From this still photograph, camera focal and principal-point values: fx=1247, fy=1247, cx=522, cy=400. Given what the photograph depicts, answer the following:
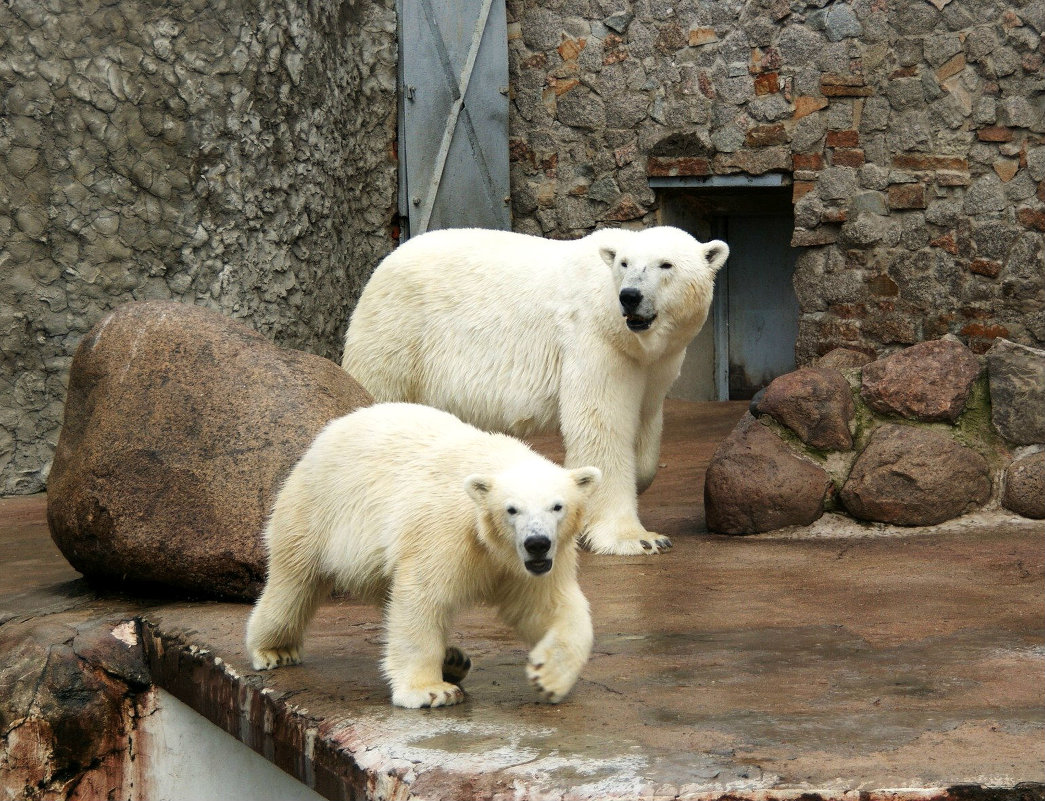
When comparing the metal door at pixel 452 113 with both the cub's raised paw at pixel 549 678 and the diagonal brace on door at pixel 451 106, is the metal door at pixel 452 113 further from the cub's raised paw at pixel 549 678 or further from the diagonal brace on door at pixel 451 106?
the cub's raised paw at pixel 549 678

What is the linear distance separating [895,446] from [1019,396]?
0.59 meters

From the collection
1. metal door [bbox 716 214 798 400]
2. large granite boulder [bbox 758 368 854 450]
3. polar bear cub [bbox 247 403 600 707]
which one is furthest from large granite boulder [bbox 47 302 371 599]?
metal door [bbox 716 214 798 400]

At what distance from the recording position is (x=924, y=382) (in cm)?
559

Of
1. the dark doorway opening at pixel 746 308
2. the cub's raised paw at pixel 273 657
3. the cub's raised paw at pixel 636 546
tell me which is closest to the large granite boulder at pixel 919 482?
the cub's raised paw at pixel 636 546

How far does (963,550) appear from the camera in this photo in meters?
4.98

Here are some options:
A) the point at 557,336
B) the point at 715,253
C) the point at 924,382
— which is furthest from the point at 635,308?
the point at 924,382

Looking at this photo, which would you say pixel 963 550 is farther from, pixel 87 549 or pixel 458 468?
pixel 87 549

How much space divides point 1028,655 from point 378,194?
6.75 meters

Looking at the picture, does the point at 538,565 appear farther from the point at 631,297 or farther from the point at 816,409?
the point at 816,409

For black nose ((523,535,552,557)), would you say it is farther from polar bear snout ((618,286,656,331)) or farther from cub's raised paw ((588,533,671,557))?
cub's raised paw ((588,533,671,557))

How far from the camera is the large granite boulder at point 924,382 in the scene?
5547mm

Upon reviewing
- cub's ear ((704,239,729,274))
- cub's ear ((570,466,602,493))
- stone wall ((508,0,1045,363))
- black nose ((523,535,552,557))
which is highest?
stone wall ((508,0,1045,363))

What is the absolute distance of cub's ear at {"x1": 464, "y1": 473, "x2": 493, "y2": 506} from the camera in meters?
2.88

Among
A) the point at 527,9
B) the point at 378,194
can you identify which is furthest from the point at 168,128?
the point at 527,9
